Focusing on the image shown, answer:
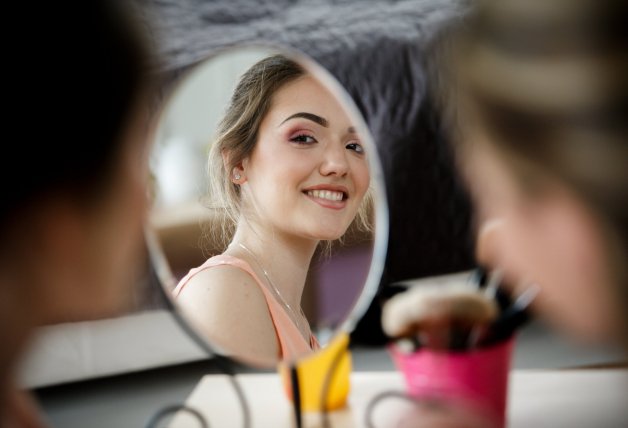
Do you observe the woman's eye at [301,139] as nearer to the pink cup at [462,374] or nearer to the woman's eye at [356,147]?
the woman's eye at [356,147]

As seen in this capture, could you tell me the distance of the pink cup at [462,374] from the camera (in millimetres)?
432

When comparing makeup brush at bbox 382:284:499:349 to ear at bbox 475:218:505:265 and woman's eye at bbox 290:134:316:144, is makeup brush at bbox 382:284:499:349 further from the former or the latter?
woman's eye at bbox 290:134:316:144

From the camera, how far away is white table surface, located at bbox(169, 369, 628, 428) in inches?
18.1

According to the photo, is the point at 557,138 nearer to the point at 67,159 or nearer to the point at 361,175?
the point at 361,175

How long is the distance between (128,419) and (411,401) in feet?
0.75

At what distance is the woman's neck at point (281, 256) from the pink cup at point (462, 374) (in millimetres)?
85

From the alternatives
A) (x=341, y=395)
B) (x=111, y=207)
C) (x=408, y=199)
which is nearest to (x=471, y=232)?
(x=408, y=199)

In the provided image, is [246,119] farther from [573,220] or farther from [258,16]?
[573,220]

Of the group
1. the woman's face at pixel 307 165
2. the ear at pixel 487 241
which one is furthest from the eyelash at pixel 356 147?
the ear at pixel 487 241

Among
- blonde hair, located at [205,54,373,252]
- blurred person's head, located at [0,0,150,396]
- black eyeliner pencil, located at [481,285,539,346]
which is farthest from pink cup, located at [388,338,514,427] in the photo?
blurred person's head, located at [0,0,150,396]

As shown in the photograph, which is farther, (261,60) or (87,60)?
(261,60)

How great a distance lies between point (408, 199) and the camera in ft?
1.56

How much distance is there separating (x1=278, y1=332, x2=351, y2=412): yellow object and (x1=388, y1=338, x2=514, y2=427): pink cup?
0.04 metres

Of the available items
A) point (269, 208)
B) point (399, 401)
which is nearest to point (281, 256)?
point (269, 208)
